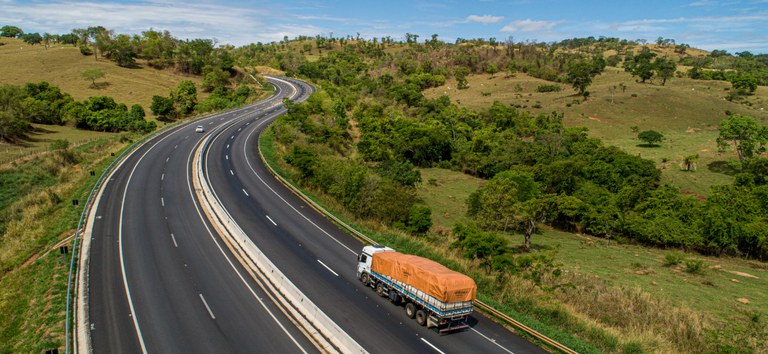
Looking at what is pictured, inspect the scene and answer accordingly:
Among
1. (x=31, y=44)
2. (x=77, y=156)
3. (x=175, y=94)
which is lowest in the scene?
(x=77, y=156)

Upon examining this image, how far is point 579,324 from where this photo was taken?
76.2 ft

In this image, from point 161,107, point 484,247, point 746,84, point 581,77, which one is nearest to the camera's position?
point 484,247

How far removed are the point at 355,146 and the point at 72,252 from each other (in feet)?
199

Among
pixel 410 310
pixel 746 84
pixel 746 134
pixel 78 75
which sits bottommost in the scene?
pixel 410 310

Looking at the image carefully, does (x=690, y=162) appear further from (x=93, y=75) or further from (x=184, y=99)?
(x=93, y=75)

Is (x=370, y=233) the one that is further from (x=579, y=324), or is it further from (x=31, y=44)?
(x=31, y=44)

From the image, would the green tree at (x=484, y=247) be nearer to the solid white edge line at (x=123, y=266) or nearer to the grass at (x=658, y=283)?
the grass at (x=658, y=283)

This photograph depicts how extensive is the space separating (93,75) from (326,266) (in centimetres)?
12767

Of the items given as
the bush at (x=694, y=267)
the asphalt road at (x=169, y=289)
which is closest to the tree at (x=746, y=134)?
the bush at (x=694, y=267)

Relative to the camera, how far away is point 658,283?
34.4 metres

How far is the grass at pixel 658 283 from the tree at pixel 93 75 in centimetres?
11981

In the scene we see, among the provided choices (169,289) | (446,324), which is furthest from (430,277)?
(169,289)

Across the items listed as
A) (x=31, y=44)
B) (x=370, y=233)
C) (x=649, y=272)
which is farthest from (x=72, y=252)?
(x=31, y=44)

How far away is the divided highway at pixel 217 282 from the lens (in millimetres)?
21234
